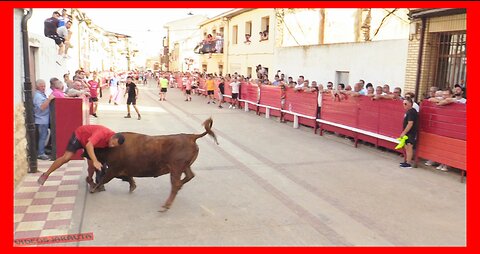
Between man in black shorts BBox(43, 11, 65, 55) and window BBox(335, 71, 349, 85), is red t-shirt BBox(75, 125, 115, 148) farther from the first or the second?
window BBox(335, 71, 349, 85)

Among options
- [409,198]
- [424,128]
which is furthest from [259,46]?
[409,198]

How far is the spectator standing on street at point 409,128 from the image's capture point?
7827 mm

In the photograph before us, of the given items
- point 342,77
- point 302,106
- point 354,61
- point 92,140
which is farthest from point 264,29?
point 92,140

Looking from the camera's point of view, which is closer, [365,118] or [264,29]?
[365,118]

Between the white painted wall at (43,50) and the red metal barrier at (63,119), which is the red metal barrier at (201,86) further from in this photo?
the red metal barrier at (63,119)

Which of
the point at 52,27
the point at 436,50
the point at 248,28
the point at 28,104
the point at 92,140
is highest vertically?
the point at 248,28

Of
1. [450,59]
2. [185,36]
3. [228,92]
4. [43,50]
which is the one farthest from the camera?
[185,36]

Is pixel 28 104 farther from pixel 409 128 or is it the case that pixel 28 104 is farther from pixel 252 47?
pixel 252 47

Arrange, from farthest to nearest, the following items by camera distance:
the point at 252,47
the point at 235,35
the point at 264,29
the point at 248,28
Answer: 1. the point at 235,35
2. the point at 248,28
3. the point at 252,47
4. the point at 264,29

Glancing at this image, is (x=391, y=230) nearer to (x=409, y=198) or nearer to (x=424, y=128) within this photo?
(x=409, y=198)

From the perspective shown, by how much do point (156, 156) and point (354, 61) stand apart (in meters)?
11.2

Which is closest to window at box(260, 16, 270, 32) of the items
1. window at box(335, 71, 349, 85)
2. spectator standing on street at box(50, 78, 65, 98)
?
window at box(335, 71, 349, 85)

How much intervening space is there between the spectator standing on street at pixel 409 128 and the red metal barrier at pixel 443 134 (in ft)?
0.51

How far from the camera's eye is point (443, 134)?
24.6ft
